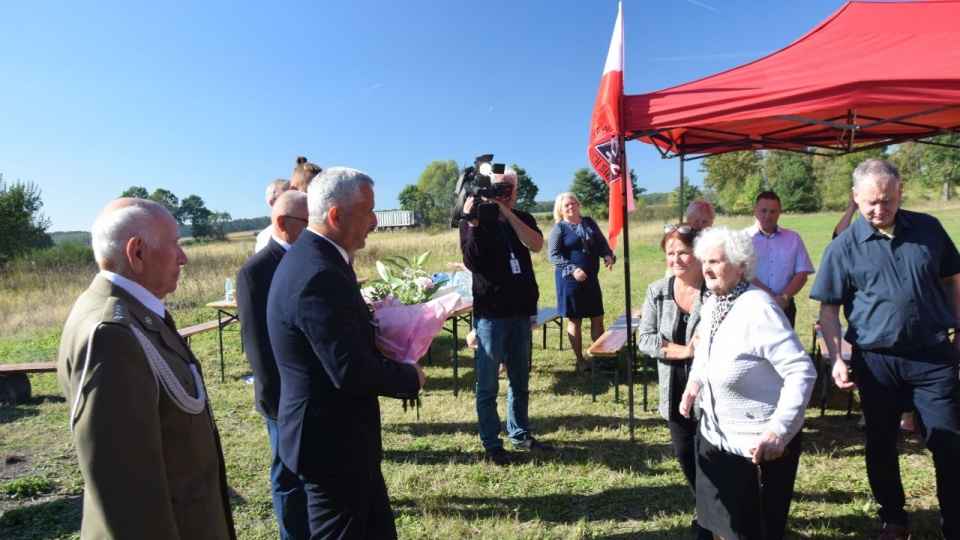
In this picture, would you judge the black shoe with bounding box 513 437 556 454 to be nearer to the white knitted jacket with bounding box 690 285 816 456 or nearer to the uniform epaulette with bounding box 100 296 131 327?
the white knitted jacket with bounding box 690 285 816 456

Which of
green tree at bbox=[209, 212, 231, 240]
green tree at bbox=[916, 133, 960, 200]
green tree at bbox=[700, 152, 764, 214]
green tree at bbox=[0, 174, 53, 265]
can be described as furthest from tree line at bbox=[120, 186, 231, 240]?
green tree at bbox=[916, 133, 960, 200]

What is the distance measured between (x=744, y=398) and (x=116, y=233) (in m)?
2.26

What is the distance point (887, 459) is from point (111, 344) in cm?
345

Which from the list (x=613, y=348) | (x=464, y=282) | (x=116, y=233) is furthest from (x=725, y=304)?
(x=464, y=282)

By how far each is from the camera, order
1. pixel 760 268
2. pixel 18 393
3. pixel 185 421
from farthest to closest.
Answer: pixel 18 393
pixel 760 268
pixel 185 421

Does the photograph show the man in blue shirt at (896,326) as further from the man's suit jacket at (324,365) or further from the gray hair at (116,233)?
the gray hair at (116,233)

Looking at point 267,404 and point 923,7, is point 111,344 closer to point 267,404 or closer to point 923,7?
point 267,404

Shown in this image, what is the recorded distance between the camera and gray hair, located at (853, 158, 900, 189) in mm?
2643

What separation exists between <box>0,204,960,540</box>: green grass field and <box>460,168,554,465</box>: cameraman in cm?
53

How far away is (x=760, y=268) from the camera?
430cm

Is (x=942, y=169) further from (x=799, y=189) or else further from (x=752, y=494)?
(x=752, y=494)

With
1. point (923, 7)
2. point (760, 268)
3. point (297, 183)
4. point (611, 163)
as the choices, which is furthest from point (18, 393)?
point (923, 7)

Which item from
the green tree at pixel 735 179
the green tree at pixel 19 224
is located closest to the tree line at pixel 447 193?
the green tree at pixel 735 179

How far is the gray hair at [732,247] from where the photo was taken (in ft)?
7.38
